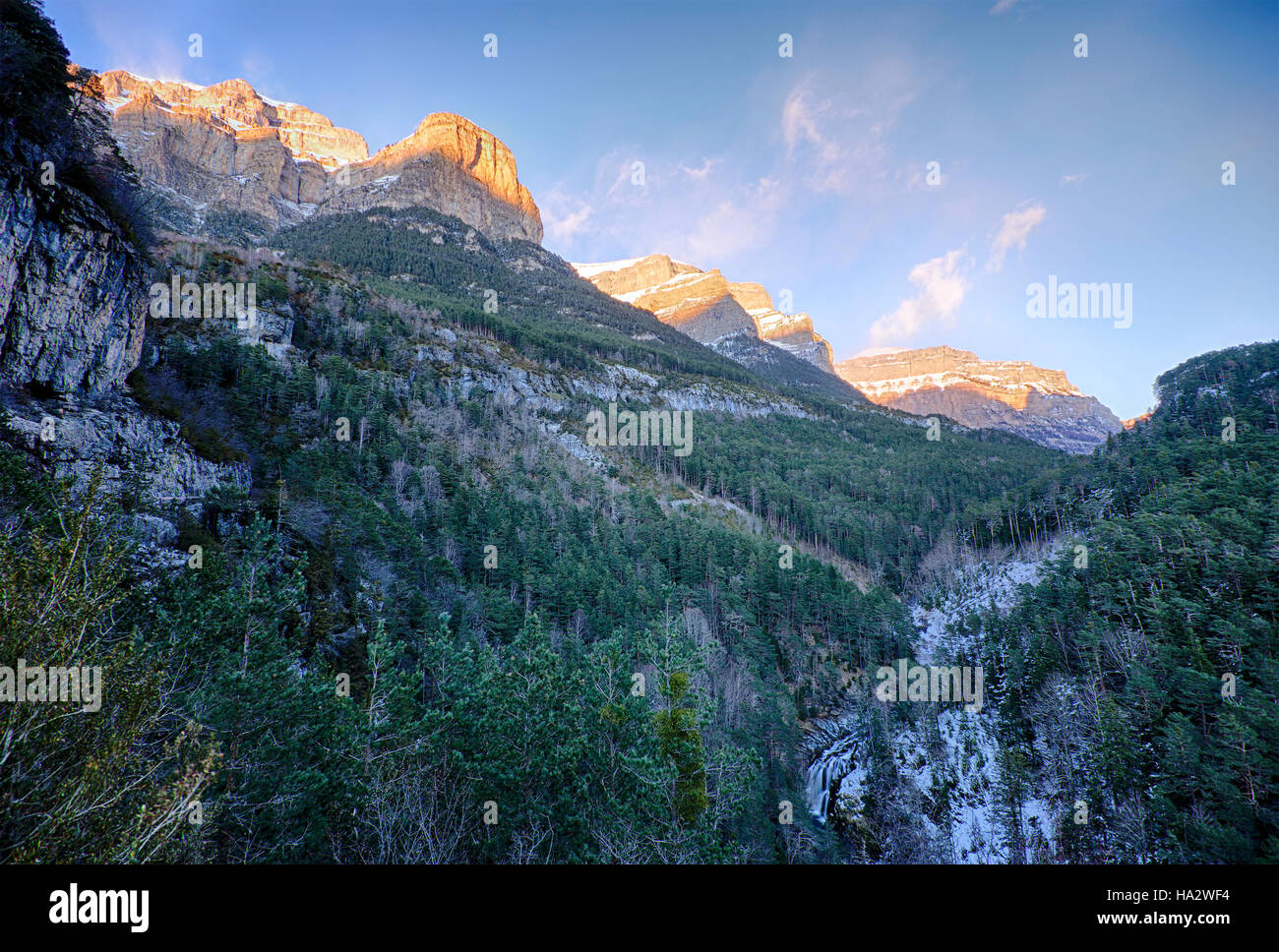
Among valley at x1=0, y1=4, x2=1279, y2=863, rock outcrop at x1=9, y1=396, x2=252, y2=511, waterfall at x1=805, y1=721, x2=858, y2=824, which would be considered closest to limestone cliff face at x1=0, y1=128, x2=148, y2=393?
valley at x1=0, y1=4, x2=1279, y2=863

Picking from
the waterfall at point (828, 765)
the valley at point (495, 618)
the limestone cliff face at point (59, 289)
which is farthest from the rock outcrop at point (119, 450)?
the waterfall at point (828, 765)

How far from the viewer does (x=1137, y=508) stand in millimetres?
68875

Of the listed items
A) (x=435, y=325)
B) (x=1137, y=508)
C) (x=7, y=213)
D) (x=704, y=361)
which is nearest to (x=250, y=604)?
(x=7, y=213)

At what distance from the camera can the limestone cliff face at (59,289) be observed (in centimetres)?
1891

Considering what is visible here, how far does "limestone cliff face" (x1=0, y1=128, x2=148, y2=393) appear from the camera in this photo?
18.9 meters

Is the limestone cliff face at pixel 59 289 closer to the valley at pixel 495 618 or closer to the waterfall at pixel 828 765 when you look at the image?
the valley at pixel 495 618

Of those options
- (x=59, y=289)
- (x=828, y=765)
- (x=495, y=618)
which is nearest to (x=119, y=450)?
(x=59, y=289)

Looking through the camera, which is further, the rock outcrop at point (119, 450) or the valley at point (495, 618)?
the rock outcrop at point (119, 450)

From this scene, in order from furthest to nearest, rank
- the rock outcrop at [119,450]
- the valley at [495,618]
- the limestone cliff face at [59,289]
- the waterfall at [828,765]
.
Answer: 1. the waterfall at [828,765]
2. the limestone cliff face at [59,289]
3. the rock outcrop at [119,450]
4. the valley at [495,618]

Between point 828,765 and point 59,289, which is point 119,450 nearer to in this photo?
point 59,289

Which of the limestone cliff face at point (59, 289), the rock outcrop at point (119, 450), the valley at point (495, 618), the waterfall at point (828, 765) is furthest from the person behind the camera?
the waterfall at point (828, 765)

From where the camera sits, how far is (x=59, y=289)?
812 inches

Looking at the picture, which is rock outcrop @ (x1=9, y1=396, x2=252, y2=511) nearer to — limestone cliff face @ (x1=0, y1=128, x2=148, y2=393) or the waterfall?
limestone cliff face @ (x1=0, y1=128, x2=148, y2=393)
